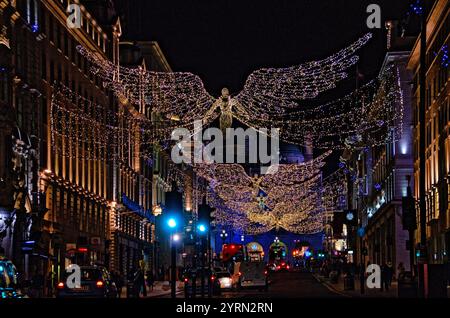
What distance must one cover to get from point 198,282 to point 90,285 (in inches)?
670

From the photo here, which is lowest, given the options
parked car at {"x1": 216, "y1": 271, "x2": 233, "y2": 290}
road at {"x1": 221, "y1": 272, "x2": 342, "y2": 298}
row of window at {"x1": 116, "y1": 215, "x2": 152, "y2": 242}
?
road at {"x1": 221, "y1": 272, "x2": 342, "y2": 298}

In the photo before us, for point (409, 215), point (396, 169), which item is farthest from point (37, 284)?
point (396, 169)

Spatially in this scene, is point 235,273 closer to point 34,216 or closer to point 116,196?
point 34,216

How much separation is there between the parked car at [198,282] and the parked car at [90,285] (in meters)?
6.41

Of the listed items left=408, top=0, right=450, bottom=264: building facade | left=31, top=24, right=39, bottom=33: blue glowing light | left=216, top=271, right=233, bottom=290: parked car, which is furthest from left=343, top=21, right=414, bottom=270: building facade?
left=31, top=24, right=39, bottom=33: blue glowing light

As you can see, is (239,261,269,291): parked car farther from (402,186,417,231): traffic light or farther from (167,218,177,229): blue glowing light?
(167,218,177,229): blue glowing light

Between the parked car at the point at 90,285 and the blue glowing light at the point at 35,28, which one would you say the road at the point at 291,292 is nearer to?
the parked car at the point at 90,285

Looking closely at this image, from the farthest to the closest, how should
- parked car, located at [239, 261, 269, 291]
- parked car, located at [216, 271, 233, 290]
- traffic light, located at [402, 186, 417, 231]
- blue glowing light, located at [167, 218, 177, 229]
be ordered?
parked car, located at [239, 261, 269, 291], parked car, located at [216, 271, 233, 290], traffic light, located at [402, 186, 417, 231], blue glowing light, located at [167, 218, 177, 229]

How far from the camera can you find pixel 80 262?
68.6 meters

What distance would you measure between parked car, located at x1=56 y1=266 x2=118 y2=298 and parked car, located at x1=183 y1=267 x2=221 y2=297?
6.41 m

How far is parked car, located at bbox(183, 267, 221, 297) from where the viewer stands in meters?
42.6

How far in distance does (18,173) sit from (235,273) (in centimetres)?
1802

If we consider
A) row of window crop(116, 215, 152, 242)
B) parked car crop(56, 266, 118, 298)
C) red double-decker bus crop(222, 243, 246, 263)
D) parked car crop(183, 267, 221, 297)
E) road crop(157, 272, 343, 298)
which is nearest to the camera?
parked car crop(56, 266, 118, 298)

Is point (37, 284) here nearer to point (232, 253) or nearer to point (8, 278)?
point (8, 278)
